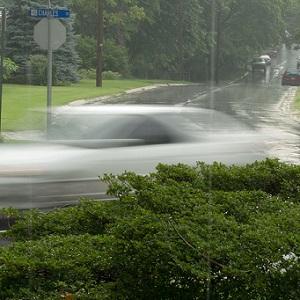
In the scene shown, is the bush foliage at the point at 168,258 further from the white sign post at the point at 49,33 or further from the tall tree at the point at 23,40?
the tall tree at the point at 23,40

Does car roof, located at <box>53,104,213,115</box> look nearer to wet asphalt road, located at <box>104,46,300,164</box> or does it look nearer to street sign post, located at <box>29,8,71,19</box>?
wet asphalt road, located at <box>104,46,300,164</box>

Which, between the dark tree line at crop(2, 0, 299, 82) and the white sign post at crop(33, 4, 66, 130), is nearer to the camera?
the white sign post at crop(33, 4, 66, 130)

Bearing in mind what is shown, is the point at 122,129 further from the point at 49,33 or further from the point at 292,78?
the point at 292,78

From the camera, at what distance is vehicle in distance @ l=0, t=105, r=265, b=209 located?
7711 mm

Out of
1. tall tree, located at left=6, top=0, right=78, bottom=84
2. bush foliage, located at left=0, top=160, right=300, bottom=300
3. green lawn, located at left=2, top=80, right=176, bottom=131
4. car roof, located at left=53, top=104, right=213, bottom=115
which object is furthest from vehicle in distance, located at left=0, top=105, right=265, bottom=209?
tall tree, located at left=6, top=0, right=78, bottom=84

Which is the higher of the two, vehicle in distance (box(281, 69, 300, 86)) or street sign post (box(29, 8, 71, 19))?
street sign post (box(29, 8, 71, 19))

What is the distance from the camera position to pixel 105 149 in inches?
332

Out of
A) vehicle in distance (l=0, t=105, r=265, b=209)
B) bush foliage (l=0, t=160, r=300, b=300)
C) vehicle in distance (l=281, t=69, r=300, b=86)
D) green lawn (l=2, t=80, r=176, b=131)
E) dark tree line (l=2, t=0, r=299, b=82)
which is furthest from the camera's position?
dark tree line (l=2, t=0, r=299, b=82)

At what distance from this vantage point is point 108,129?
898cm

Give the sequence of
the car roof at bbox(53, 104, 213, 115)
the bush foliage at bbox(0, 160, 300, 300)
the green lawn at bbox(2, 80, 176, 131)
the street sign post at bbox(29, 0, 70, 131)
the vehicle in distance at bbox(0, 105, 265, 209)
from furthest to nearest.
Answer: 1. the green lawn at bbox(2, 80, 176, 131)
2. the street sign post at bbox(29, 0, 70, 131)
3. the car roof at bbox(53, 104, 213, 115)
4. the vehicle in distance at bbox(0, 105, 265, 209)
5. the bush foliage at bbox(0, 160, 300, 300)

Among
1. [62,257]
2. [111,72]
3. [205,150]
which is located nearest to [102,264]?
[62,257]

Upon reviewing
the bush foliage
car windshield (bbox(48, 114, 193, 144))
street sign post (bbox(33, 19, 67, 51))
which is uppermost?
street sign post (bbox(33, 19, 67, 51))

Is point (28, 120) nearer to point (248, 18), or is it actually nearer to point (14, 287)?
point (14, 287)

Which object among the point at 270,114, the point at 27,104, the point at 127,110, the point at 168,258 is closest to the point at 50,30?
the point at 127,110
